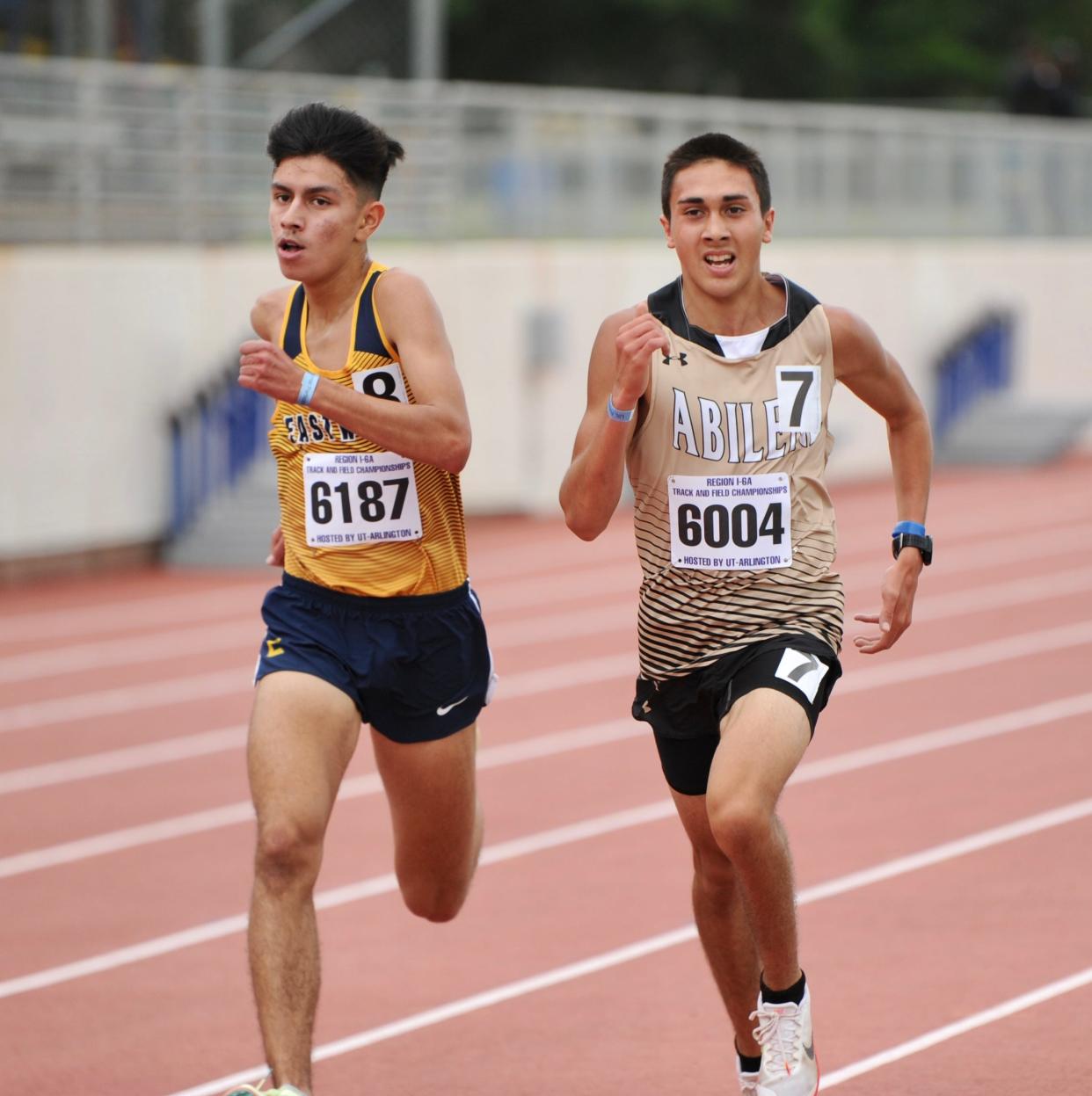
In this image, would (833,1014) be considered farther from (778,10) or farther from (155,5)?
(778,10)

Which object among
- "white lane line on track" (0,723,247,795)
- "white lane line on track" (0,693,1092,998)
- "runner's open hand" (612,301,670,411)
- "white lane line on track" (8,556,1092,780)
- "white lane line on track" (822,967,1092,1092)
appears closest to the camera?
"runner's open hand" (612,301,670,411)

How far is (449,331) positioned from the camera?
54.5 feet

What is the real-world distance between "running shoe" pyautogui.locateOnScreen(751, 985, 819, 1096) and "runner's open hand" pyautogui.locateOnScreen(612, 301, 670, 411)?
128cm

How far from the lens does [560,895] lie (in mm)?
6812

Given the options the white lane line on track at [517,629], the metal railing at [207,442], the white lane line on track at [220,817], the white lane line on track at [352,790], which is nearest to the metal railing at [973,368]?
the white lane line on track at [517,629]

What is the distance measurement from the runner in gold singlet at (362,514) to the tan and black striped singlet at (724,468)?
18.3 inches

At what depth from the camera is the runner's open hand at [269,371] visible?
14.6 ft

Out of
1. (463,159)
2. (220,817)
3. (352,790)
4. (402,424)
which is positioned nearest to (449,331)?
(463,159)

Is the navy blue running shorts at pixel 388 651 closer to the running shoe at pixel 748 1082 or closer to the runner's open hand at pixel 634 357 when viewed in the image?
the runner's open hand at pixel 634 357

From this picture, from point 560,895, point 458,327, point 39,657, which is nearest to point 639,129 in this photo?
point 458,327

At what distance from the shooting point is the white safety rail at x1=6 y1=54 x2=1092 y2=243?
14586 mm

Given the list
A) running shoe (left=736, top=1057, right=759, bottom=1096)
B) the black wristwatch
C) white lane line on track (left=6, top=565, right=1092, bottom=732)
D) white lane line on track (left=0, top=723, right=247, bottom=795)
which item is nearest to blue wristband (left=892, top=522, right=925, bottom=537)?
the black wristwatch

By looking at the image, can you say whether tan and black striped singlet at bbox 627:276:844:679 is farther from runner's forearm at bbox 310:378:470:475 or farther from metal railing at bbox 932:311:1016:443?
metal railing at bbox 932:311:1016:443

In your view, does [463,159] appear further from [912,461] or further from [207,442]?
[912,461]
